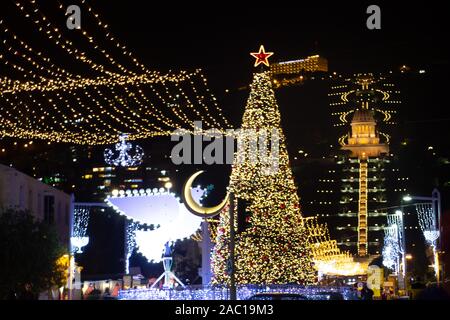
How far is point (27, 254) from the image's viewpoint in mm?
30766

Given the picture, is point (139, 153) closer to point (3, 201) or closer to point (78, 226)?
point (78, 226)

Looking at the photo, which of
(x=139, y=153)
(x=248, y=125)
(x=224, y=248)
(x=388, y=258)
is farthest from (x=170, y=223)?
(x=388, y=258)

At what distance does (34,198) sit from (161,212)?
25.2 ft

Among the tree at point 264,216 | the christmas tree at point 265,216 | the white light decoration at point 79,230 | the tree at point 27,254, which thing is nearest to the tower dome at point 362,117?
the white light decoration at point 79,230

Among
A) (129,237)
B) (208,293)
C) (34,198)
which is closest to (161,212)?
(34,198)

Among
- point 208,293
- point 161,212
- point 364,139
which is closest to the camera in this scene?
point 208,293

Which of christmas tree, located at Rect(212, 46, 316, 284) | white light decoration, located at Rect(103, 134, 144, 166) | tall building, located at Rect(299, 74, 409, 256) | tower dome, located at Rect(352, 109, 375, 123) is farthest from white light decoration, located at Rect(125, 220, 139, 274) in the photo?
tower dome, located at Rect(352, 109, 375, 123)

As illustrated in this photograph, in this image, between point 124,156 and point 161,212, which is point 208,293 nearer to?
point 161,212

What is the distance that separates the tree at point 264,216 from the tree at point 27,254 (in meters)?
7.87

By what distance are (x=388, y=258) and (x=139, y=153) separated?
104ft

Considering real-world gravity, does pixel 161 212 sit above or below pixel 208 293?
above

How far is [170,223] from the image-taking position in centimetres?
3888
